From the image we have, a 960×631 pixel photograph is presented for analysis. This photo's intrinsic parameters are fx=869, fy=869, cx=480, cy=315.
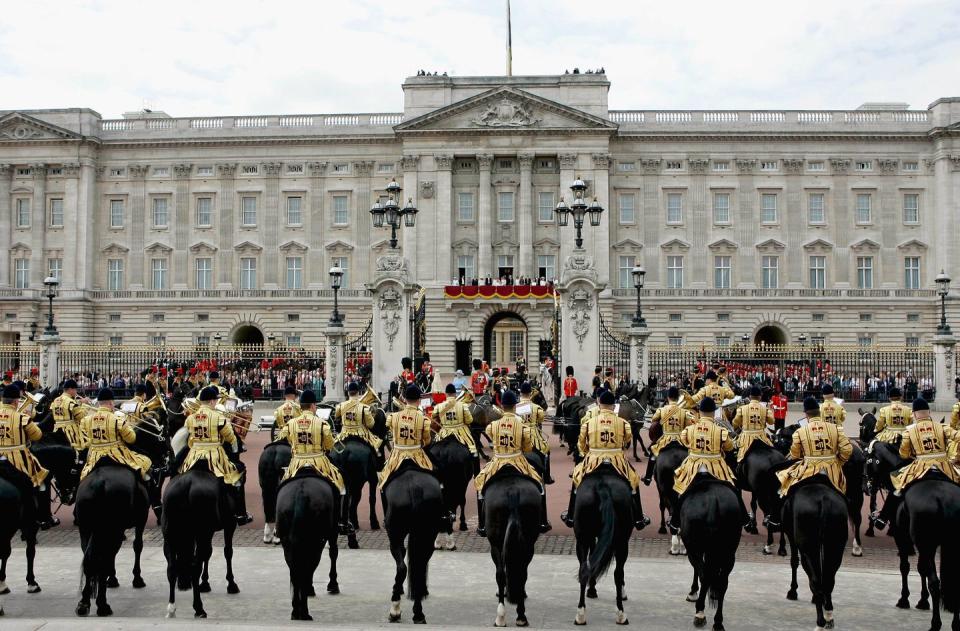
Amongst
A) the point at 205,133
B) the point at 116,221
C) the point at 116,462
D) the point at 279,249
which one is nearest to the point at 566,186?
the point at 279,249

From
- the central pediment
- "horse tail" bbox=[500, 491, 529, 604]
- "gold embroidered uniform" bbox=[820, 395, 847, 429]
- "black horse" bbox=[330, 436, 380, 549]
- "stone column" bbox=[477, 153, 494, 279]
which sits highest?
the central pediment

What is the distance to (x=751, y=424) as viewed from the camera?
41.6ft

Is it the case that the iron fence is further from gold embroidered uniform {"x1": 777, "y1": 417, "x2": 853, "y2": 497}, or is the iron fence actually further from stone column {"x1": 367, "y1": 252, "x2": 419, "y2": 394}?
gold embroidered uniform {"x1": 777, "y1": 417, "x2": 853, "y2": 497}

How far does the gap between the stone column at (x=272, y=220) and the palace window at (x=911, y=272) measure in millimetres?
42638

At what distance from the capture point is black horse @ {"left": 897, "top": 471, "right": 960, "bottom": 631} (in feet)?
29.7

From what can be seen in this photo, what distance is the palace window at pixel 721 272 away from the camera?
5919 cm

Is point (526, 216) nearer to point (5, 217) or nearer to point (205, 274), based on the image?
point (205, 274)

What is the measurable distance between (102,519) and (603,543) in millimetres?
5577

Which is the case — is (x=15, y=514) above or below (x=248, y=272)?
below

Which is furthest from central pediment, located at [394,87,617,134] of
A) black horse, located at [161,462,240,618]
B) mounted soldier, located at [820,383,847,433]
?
black horse, located at [161,462,240,618]

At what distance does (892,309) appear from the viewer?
191 feet

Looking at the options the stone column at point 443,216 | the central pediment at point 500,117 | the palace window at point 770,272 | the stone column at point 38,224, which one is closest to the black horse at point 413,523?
the stone column at point 443,216

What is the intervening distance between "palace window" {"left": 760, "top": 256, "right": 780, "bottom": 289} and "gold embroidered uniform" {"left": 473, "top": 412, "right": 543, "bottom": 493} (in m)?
52.2

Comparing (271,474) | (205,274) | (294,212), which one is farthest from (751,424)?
(205,274)
